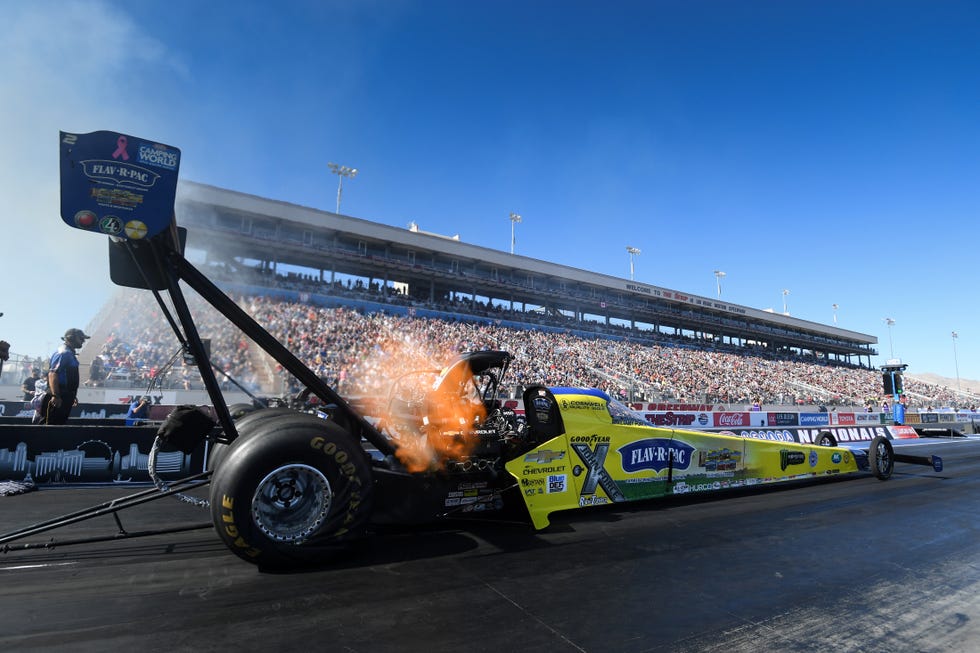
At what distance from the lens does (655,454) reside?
6.19m

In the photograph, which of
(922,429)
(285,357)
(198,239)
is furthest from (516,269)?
(285,357)

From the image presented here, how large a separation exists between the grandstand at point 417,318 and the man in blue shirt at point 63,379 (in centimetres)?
420

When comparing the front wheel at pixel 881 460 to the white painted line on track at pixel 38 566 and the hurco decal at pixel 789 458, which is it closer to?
the hurco decal at pixel 789 458

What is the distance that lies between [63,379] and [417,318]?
23.1 m

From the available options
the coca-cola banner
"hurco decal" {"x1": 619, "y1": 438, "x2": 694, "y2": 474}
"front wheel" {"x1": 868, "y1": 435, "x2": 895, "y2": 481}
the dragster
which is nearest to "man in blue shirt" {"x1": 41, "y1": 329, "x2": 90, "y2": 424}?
the dragster

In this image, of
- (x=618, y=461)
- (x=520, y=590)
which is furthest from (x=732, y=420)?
(x=520, y=590)

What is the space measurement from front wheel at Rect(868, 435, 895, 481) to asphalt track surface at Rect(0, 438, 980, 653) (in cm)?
353

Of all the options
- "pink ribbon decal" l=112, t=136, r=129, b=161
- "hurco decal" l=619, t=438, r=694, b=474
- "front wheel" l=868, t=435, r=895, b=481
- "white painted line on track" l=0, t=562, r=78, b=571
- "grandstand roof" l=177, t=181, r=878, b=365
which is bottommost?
"white painted line on track" l=0, t=562, r=78, b=571

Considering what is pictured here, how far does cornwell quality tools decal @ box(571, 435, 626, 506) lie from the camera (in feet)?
18.2

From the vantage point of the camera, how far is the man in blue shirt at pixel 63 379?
7.41m

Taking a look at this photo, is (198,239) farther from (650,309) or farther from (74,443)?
(650,309)

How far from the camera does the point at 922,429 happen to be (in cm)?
2136

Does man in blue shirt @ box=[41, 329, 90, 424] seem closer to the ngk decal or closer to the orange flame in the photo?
the orange flame

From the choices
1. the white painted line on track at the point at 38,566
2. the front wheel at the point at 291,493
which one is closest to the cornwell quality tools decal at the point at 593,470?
the front wheel at the point at 291,493
